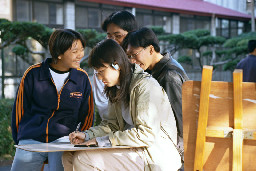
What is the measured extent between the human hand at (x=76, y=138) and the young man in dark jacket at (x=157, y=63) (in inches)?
26.8

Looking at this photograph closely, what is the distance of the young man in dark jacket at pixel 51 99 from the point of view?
2.53m

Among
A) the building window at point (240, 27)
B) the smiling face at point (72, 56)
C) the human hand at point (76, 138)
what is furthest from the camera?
the building window at point (240, 27)

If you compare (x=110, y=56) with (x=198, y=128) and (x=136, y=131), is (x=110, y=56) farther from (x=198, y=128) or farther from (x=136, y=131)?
(x=198, y=128)

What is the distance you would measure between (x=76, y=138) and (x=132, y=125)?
39cm

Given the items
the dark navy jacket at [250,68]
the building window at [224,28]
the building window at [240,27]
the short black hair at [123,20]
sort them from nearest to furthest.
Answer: the short black hair at [123,20] → the dark navy jacket at [250,68] → the building window at [224,28] → the building window at [240,27]

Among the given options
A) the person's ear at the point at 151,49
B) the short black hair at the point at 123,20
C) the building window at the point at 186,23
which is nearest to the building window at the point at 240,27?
the building window at the point at 186,23

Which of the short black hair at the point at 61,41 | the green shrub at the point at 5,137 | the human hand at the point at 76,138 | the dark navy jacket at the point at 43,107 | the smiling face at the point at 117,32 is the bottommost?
the green shrub at the point at 5,137

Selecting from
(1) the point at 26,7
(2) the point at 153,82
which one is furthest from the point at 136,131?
(1) the point at 26,7

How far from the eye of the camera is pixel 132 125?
7.46 ft

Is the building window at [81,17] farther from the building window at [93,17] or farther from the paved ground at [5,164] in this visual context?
the paved ground at [5,164]

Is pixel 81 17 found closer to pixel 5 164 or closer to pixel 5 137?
pixel 5 137

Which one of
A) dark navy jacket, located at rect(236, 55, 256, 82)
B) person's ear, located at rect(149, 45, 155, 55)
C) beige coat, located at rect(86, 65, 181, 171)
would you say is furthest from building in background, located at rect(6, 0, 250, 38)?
beige coat, located at rect(86, 65, 181, 171)

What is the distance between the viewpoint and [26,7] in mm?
12031

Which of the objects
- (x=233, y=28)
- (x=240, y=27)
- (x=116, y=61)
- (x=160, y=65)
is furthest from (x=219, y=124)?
(x=240, y=27)
